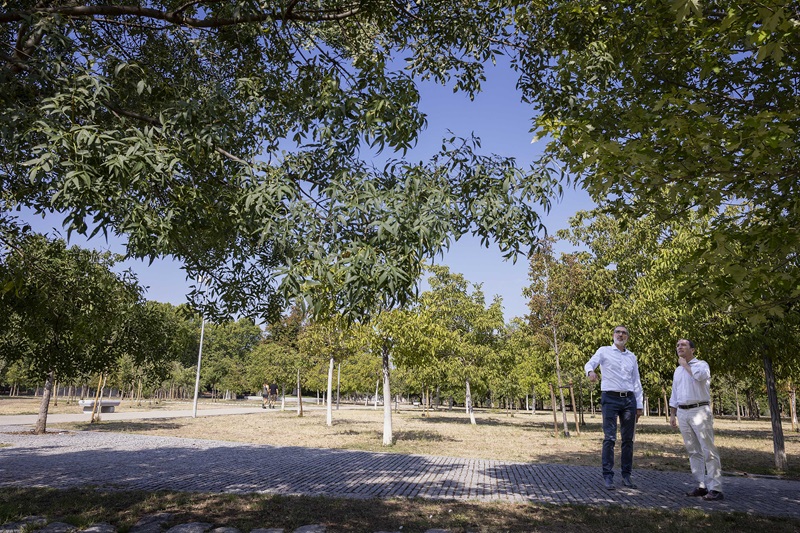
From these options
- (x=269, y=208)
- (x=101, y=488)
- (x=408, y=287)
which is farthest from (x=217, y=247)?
(x=101, y=488)

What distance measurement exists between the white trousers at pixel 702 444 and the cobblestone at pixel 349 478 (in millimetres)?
339

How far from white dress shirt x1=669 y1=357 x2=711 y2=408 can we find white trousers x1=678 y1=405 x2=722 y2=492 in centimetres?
12

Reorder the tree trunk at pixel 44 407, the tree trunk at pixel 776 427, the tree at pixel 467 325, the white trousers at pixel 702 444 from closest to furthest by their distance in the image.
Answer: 1. the white trousers at pixel 702 444
2. the tree trunk at pixel 776 427
3. the tree trunk at pixel 44 407
4. the tree at pixel 467 325

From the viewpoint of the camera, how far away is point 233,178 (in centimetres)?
461

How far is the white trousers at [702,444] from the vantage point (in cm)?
679

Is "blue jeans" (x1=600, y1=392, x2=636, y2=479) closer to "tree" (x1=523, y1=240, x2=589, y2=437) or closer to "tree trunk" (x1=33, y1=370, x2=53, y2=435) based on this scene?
"tree" (x1=523, y1=240, x2=589, y2=437)

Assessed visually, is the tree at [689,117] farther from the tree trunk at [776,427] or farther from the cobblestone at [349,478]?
the tree trunk at [776,427]

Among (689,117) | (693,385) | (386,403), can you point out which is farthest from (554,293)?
(689,117)

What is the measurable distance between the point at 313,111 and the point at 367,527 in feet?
13.6

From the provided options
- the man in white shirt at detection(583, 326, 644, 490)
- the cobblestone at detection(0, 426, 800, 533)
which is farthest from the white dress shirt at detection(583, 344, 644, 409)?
the cobblestone at detection(0, 426, 800, 533)

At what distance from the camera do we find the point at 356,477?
344 inches

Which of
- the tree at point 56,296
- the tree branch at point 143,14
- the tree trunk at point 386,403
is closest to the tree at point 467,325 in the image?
the tree trunk at point 386,403

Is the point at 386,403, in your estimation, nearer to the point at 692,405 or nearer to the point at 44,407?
the point at 692,405

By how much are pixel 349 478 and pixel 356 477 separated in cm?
17
